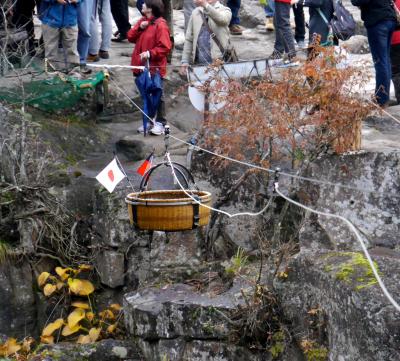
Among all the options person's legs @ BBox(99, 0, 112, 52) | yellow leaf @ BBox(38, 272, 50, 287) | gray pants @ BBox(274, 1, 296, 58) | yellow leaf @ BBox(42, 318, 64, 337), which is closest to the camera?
yellow leaf @ BBox(42, 318, 64, 337)

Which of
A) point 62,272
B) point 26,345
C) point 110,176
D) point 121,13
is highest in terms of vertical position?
point 121,13

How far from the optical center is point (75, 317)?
35.7 feet

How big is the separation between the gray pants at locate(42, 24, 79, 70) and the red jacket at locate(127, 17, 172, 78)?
3.04 ft

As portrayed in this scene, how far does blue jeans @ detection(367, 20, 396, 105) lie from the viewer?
1109 cm

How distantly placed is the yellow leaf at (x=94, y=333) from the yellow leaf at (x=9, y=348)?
2.68 feet

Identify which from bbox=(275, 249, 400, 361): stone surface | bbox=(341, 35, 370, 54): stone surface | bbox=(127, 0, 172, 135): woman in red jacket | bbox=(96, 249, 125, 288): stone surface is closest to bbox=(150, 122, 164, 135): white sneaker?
bbox=(127, 0, 172, 135): woman in red jacket

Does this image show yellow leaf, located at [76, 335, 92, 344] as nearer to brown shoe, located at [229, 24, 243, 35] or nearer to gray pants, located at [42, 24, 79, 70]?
gray pants, located at [42, 24, 79, 70]

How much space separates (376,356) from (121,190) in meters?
4.66

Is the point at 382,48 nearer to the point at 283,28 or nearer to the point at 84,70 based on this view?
the point at 283,28

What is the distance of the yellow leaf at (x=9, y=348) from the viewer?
1045 cm

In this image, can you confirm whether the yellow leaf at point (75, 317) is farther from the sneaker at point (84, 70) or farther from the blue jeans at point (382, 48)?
Result: the blue jeans at point (382, 48)

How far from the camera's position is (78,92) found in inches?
511

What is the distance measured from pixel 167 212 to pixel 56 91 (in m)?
4.59

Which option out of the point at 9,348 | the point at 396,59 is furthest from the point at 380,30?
the point at 9,348
